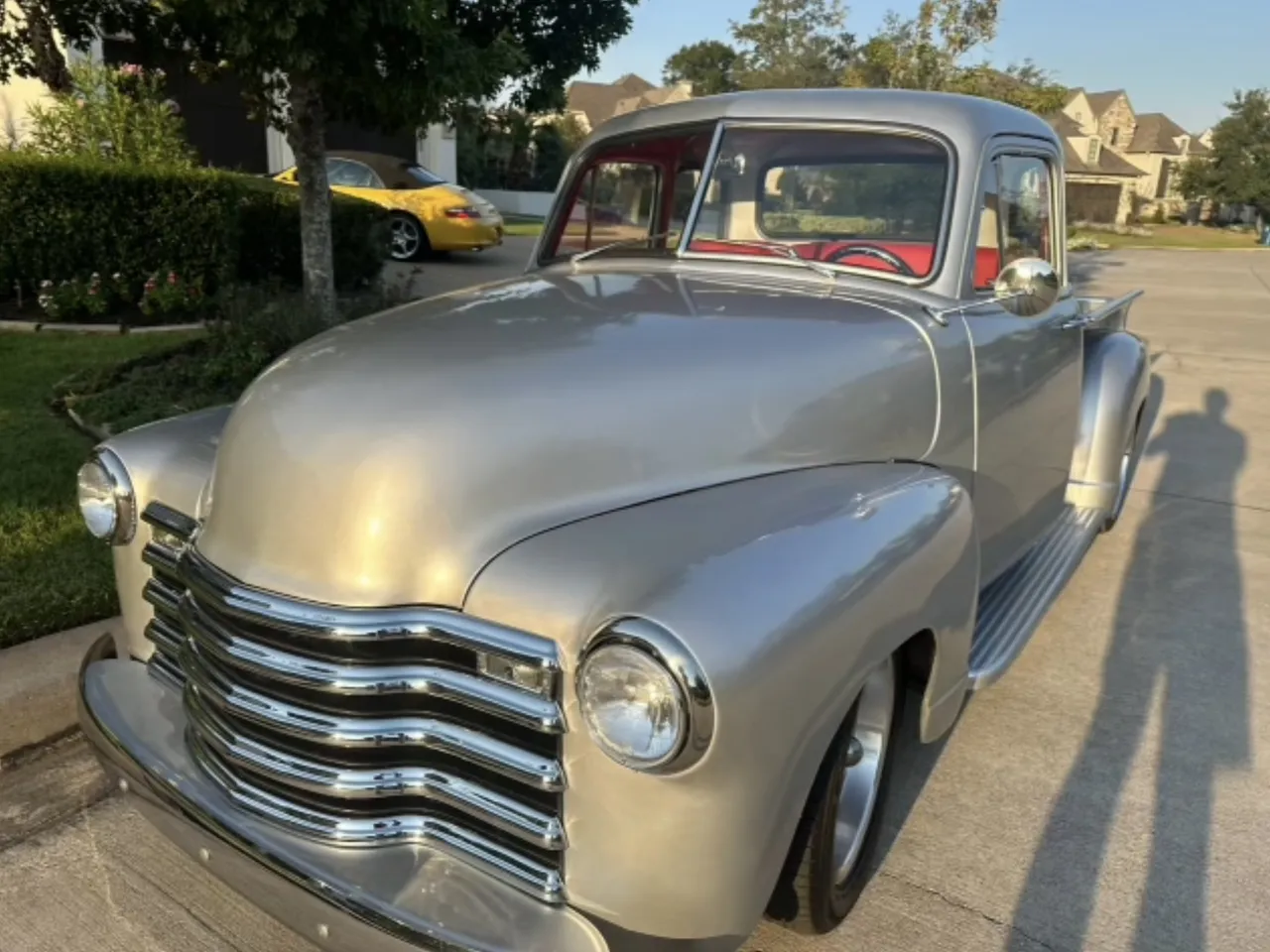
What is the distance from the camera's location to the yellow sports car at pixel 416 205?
1441 centimetres

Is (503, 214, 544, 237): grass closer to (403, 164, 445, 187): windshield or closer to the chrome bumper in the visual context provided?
(403, 164, 445, 187): windshield

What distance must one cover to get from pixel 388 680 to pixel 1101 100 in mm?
76157

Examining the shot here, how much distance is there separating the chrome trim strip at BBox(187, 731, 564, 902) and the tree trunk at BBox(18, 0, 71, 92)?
25.7ft

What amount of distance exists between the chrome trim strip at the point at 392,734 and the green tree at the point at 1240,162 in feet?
220

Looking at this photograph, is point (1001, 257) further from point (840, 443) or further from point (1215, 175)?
point (1215, 175)

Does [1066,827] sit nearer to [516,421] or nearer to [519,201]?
[516,421]

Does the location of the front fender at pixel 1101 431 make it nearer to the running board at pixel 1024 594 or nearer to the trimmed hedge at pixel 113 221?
the running board at pixel 1024 594

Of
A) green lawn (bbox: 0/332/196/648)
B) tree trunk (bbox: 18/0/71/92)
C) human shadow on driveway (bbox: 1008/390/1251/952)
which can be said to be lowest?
human shadow on driveway (bbox: 1008/390/1251/952)

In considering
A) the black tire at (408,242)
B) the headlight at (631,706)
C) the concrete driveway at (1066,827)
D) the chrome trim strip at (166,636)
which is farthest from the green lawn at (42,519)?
the black tire at (408,242)

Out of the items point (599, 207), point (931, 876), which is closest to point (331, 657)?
point (931, 876)

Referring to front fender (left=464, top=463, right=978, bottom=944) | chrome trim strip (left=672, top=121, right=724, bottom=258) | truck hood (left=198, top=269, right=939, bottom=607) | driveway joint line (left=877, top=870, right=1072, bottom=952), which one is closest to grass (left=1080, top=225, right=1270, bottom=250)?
chrome trim strip (left=672, top=121, right=724, bottom=258)

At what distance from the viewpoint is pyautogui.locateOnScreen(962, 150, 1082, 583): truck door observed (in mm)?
3195

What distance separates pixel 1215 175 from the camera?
60.2 meters

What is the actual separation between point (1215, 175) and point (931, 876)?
6864 cm
